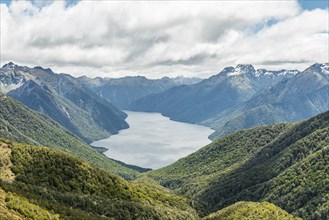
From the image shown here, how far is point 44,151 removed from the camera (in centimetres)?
16162

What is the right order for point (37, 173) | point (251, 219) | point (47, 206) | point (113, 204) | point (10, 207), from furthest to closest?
point (251, 219) < point (113, 204) < point (37, 173) < point (47, 206) < point (10, 207)

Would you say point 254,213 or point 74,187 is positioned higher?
point 74,187

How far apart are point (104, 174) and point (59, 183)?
34.2m

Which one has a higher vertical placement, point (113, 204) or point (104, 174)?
point (104, 174)

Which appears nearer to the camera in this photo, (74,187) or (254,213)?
(74,187)

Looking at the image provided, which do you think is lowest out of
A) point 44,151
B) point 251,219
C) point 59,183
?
point 251,219

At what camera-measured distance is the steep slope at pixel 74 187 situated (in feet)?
420

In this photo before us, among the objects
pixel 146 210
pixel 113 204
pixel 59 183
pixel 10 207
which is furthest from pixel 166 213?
pixel 10 207

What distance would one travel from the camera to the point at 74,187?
14975cm

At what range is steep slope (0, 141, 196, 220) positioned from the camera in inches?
5037

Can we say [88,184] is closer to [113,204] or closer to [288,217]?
[113,204]

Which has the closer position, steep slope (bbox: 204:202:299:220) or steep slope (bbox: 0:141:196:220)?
steep slope (bbox: 0:141:196:220)

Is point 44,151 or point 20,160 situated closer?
point 20,160

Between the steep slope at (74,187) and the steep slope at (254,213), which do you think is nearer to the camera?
the steep slope at (74,187)
